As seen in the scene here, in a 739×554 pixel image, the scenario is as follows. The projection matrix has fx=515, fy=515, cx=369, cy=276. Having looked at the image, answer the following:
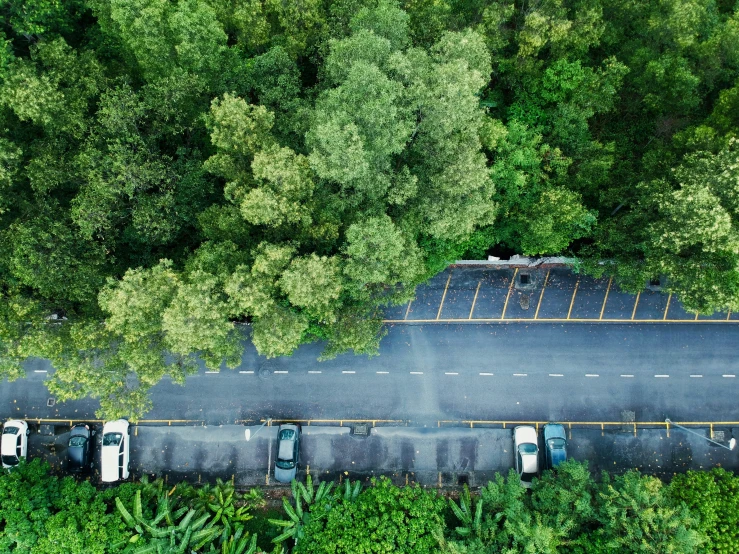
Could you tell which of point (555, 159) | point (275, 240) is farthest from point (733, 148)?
point (275, 240)

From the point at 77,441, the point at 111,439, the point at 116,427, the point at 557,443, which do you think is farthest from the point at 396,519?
the point at 77,441

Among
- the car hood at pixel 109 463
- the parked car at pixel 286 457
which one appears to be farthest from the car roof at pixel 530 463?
the car hood at pixel 109 463

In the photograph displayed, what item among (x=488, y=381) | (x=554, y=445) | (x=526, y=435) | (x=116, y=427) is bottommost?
(x=554, y=445)

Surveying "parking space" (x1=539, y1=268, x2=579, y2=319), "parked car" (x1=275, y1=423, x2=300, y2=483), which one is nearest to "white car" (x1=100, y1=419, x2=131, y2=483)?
"parked car" (x1=275, y1=423, x2=300, y2=483)

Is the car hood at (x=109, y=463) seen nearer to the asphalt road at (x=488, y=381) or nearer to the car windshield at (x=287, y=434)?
the asphalt road at (x=488, y=381)

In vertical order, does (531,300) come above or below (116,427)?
above

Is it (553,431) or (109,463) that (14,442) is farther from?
(553,431)

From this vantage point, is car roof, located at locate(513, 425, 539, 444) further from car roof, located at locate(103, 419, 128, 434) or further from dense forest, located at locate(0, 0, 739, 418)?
car roof, located at locate(103, 419, 128, 434)

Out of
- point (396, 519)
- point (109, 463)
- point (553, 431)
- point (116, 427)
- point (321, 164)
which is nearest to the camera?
point (321, 164)
